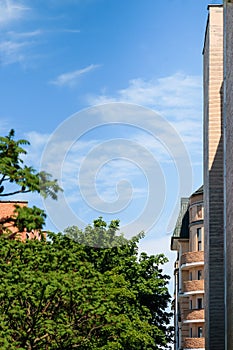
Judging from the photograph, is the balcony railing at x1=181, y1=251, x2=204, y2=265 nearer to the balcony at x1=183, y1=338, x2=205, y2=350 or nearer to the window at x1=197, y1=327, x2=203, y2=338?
the window at x1=197, y1=327, x2=203, y2=338

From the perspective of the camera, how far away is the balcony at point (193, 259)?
61.9 meters

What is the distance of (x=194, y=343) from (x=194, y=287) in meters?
4.08

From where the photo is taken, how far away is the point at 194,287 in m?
61.7

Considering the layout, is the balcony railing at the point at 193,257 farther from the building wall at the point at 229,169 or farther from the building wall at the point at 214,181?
the building wall at the point at 229,169

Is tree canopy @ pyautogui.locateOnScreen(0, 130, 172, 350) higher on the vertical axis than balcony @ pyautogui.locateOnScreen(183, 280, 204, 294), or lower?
lower

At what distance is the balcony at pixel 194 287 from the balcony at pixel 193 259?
130cm

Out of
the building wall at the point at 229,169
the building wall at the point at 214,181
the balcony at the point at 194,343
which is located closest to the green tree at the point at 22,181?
the building wall at the point at 229,169

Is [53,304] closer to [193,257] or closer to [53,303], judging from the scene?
[53,303]

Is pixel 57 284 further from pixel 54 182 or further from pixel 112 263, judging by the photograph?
pixel 112 263

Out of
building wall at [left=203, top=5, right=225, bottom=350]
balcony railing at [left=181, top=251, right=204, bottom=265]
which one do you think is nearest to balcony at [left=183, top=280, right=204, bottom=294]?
balcony railing at [left=181, top=251, right=204, bottom=265]

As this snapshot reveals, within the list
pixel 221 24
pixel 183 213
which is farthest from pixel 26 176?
pixel 183 213

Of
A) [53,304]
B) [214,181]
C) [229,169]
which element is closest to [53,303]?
[53,304]

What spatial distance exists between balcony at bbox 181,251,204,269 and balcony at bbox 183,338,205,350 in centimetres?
542

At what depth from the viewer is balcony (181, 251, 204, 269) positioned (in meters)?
61.9
